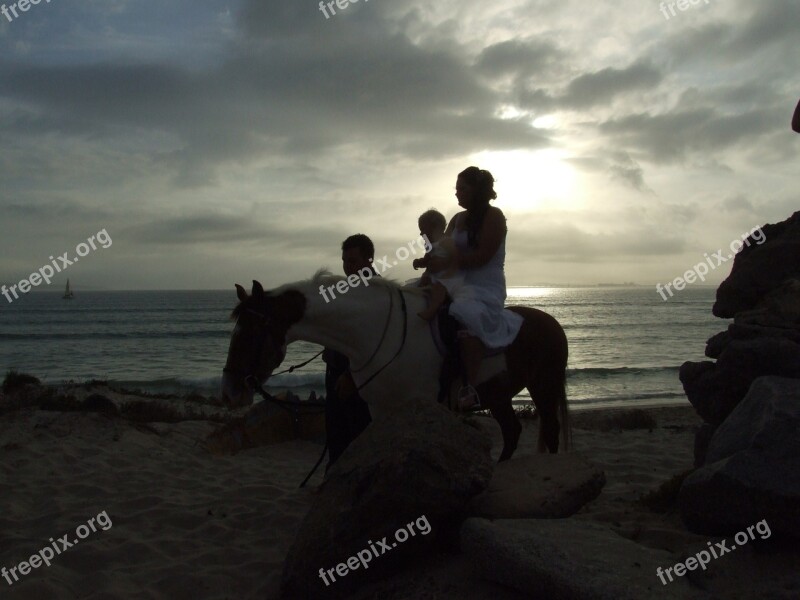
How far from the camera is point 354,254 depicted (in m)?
5.50

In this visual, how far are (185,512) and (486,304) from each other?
319 centimetres

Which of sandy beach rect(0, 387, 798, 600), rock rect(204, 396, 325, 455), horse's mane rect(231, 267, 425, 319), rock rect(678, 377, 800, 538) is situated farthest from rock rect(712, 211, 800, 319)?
rock rect(204, 396, 325, 455)

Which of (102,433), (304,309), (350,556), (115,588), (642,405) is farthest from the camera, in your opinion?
(642,405)

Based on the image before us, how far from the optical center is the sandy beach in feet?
12.1

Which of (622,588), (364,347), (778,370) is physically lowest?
(622,588)

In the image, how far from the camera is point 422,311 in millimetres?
4895

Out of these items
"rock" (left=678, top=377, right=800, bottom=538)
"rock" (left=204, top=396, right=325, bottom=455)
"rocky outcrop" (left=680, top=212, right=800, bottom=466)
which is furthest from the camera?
"rock" (left=204, top=396, right=325, bottom=455)

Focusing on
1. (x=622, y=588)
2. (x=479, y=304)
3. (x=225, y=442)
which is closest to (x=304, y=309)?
(x=479, y=304)

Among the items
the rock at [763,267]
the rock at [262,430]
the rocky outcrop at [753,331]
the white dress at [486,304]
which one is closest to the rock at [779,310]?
the rocky outcrop at [753,331]

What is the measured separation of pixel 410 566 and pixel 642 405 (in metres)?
14.7

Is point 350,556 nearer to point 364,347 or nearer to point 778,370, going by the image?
point 364,347

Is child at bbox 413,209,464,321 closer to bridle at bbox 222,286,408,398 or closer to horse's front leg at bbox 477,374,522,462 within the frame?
bridle at bbox 222,286,408,398

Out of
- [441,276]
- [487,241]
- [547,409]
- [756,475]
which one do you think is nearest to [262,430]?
[547,409]

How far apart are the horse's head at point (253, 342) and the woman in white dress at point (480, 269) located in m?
1.39
